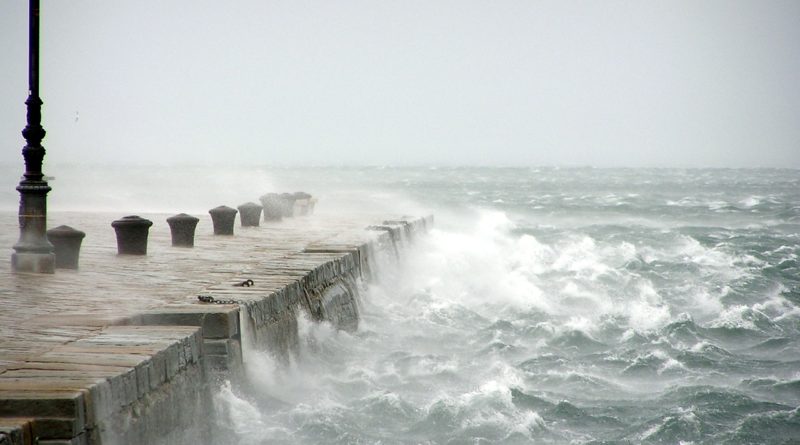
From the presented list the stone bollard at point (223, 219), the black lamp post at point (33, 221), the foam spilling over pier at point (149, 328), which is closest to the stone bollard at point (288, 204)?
the stone bollard at point (223, 219)

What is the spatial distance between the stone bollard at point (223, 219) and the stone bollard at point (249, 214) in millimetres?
1760

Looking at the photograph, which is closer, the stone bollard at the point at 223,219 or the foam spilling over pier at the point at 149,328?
the foam spilling over pier at the point at 149,328

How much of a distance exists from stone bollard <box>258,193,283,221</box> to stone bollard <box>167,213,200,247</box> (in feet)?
18.8

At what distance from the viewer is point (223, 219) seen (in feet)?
47.7

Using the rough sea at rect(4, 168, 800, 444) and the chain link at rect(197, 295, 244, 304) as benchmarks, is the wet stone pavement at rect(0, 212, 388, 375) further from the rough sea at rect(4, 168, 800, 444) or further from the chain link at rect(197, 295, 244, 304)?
the rough sea at rect(4, 168, 800, 444)

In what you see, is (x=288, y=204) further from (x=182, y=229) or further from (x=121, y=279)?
(x=121, y=279)

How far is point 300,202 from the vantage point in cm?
2069

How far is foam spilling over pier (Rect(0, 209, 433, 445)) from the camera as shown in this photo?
4492 mm

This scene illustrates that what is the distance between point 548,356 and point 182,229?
4.96 metres

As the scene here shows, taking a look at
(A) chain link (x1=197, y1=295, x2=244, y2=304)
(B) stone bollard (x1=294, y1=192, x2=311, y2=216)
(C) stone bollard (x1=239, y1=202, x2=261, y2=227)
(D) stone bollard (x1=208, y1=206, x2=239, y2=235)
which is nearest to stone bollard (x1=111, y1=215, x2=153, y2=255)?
(D) stone bollard (x1=208, y1=206, x2=239, y2=235)

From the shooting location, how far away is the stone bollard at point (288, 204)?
19672 millimetres

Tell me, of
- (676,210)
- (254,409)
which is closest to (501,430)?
(254,409)

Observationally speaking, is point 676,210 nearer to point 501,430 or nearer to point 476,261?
point 476,261

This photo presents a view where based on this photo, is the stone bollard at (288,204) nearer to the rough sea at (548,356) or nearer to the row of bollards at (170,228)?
the row of bollards at (170,228)
